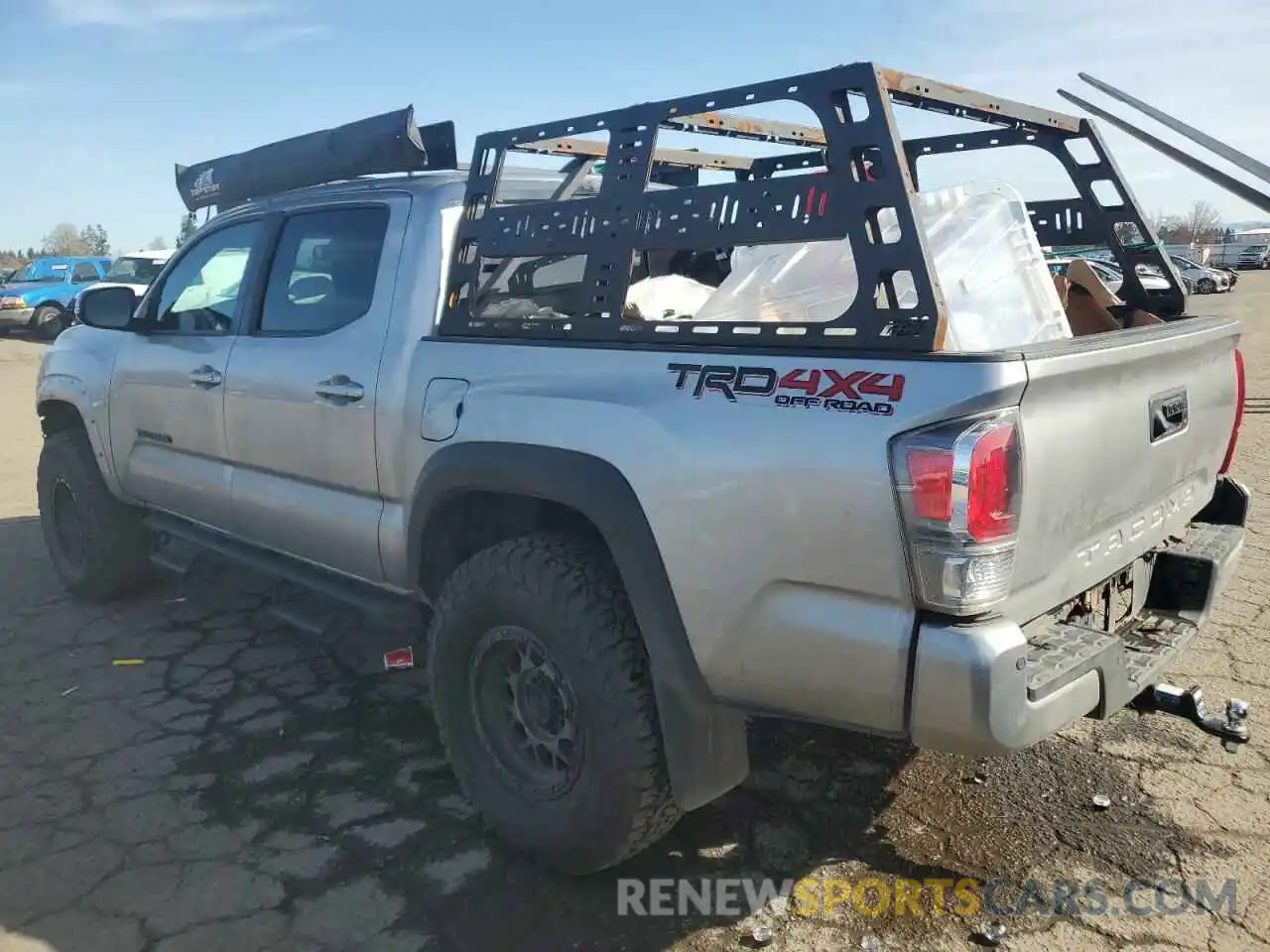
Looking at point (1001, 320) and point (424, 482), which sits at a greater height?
point (1001, 320)

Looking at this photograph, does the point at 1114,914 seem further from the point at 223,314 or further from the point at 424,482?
the point at 223,314

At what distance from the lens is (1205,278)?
33844mm

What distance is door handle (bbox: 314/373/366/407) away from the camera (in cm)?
337

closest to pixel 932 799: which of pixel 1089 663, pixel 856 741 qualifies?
pixel 856 741

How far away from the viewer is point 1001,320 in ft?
9.16

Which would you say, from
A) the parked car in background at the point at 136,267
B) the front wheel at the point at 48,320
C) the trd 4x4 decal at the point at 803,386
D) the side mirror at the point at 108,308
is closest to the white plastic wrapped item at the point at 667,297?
the trd 4x4 decal at the point at 803,386

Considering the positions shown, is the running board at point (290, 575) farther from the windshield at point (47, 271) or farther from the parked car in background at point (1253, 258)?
the parked car in background at point (1253, 258)

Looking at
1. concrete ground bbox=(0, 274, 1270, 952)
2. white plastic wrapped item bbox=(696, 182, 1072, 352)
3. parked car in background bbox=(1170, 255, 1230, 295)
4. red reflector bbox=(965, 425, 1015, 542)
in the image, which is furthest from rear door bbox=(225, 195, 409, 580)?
parked car in background bbox=(1170, 255, 1230, 295)

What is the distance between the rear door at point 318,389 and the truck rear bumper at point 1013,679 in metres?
1.97

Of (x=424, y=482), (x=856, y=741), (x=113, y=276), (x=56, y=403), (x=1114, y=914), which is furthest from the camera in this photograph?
(x=113, y=276)

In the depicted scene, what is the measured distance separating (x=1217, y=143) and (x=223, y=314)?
4.46 m

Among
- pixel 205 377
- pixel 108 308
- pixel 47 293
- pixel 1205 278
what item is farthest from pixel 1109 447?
pixel 1205 278

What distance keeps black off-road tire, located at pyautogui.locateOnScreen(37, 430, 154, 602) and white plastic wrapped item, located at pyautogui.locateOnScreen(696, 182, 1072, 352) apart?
367 centimetres

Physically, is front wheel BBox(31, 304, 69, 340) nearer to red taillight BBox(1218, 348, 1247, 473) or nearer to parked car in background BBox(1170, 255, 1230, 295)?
red taillight BBox(1218, 348, 1247, 473)
